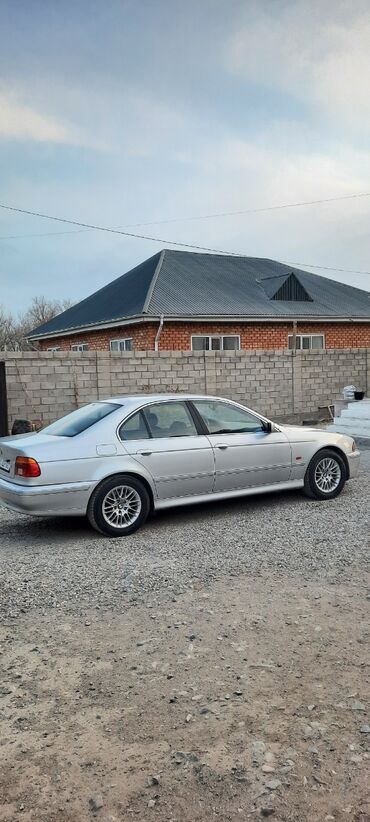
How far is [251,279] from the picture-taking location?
2431cm

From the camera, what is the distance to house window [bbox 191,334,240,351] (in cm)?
1997

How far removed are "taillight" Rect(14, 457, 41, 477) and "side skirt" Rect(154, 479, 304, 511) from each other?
4.19ft

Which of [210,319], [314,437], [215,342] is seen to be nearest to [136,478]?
[314,437]

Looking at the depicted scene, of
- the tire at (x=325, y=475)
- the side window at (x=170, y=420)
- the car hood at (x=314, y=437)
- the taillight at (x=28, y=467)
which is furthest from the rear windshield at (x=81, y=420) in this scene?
the tire at (x=325, y=475)

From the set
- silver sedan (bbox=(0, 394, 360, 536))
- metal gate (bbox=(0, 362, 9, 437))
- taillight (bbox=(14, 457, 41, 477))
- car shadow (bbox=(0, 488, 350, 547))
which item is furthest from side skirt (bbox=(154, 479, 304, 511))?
metal gate (bbox=(0, 362, 9, 437))

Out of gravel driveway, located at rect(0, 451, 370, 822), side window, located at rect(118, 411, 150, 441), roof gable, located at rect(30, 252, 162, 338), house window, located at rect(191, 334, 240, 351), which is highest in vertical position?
roof gable, located at rect(30, 252, 162, 338)

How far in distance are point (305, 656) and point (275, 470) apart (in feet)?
12.2

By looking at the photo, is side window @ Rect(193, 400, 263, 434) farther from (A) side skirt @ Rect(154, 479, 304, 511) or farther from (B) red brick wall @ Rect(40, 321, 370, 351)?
(B) red brick wall @ Rect(40, 321, 370, 351)

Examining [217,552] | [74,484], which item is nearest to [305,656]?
[217,552]

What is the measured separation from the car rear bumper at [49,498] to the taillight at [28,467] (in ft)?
0.37

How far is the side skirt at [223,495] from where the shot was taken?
6.42 meters

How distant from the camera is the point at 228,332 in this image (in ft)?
67.5

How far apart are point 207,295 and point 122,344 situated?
133 inches

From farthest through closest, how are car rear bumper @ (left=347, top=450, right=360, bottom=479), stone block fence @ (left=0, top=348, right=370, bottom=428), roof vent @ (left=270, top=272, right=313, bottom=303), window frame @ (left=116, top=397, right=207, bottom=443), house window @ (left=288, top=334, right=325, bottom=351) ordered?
roof vent @ (left=270, top=272, right=313, bottom=303), house window @ (left=288, top=334, right=325, bottom=351), stone block fence @ (left=0, top=348, right=370, bottom=428), car rear bumper @ (left=347, top=450, right=360, bottom=479), window frame @ (left=116, top=397, right=207, bottom=443)
